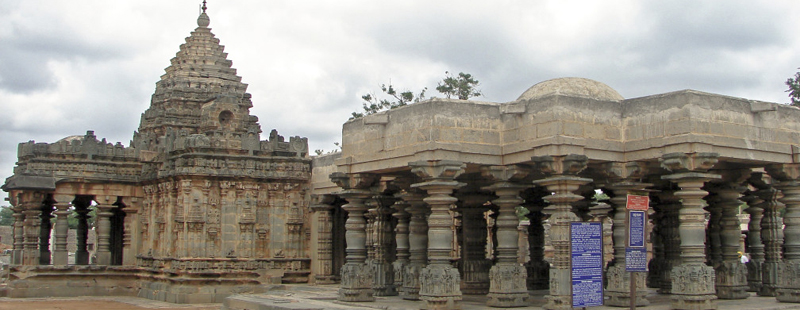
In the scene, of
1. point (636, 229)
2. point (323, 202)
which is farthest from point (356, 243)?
point (323, 202)

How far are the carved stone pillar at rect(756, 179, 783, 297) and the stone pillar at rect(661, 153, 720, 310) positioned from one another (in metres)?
4.21

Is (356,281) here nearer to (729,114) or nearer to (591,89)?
(591,89)

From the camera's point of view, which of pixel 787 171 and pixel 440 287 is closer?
pixel 440 287

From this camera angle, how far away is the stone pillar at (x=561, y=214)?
1466 cm

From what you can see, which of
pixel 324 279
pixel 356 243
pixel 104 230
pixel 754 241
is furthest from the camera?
pixel 104 230

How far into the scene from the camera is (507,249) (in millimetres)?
16312

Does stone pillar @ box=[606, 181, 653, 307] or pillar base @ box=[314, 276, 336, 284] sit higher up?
stone pillar @ box=[606, 181, 653, 307]

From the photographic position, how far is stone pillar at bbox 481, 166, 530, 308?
16.0m

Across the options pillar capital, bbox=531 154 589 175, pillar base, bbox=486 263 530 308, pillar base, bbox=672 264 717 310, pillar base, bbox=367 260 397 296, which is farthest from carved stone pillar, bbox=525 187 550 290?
pillar base, bbox=672 264 717 310

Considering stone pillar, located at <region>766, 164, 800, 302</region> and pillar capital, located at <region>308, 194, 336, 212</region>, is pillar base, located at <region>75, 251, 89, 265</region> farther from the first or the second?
stone pillar, located at <region>766, 164, 800, 302</region>

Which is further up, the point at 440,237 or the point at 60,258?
the point at 440,237

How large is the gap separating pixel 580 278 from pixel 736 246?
5.56m

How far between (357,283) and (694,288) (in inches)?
272

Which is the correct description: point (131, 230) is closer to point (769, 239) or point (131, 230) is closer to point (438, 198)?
point (438, 198)
